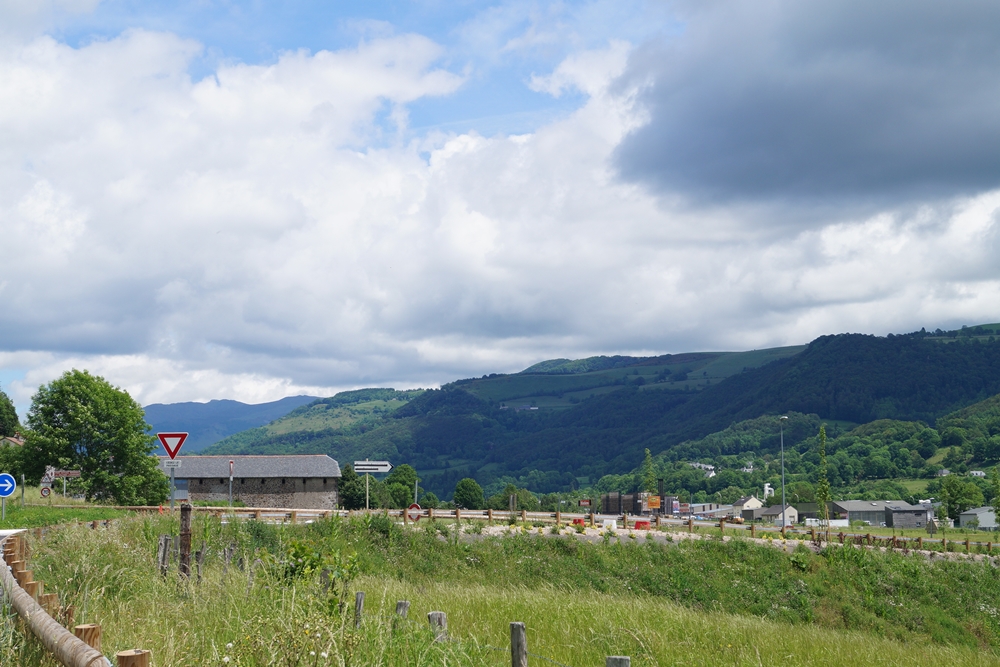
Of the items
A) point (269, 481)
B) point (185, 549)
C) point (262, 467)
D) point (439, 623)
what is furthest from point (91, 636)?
point (262, 467)

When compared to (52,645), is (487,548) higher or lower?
lower

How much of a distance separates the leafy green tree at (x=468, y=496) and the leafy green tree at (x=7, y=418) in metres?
54.0

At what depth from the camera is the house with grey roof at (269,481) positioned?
74000mm

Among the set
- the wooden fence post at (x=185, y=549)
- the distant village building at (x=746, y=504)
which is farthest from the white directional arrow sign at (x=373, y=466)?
the distant village building at (x=746, y=504)

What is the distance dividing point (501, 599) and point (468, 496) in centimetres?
10164

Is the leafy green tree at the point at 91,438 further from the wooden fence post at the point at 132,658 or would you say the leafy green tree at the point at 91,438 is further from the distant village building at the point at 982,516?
the distant village building at the point at 982,516

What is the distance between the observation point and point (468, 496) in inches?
4535

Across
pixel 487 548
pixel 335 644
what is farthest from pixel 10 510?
pixel 335 644

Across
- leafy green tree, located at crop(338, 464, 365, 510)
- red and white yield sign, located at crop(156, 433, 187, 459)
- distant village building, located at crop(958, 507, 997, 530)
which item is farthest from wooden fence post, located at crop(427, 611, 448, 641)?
distant village building, located at crop(958, 507, 997, 530)

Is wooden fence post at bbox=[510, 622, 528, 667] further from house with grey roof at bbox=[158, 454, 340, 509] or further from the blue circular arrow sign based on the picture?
house with grey roof at bbox=[158, 454, 340, 509]

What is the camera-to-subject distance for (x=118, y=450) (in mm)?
59125

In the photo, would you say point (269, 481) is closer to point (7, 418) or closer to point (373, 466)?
point (373, 466)

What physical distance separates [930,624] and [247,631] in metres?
29.0

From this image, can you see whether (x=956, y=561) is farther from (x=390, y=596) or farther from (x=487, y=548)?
(x=390, y=596)
